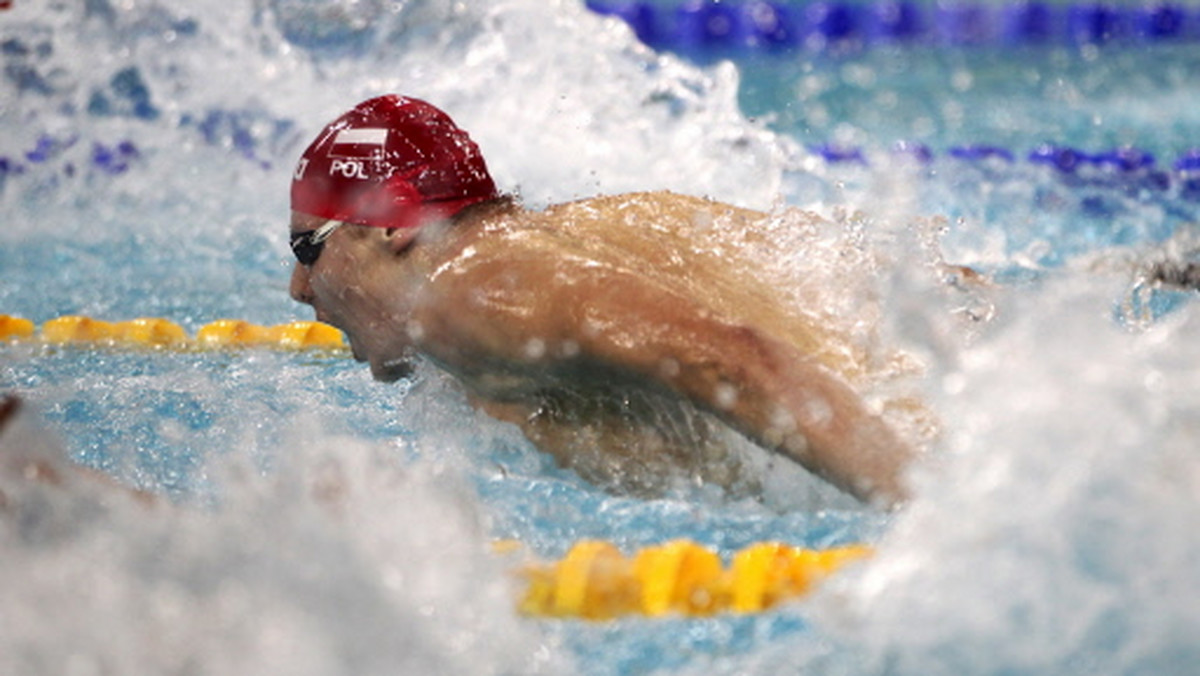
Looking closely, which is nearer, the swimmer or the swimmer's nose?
the swimmer

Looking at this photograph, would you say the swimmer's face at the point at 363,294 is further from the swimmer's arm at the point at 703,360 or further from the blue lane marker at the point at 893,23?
the blue lane marker at the point at 893,23

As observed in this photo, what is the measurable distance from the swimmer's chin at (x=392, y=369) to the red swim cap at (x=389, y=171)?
24 cm

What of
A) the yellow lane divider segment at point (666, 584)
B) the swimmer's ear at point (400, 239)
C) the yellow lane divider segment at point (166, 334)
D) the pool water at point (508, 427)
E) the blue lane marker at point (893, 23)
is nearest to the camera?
the pool water at point (508, 427)

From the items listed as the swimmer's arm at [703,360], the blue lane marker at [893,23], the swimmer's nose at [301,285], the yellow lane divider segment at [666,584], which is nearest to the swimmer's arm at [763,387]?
the swimmer's arm at [703,360]

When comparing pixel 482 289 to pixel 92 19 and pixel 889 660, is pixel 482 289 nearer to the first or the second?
pixel 889 660

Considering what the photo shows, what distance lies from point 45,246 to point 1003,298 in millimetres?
3490

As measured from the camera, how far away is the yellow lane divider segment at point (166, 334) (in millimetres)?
3568

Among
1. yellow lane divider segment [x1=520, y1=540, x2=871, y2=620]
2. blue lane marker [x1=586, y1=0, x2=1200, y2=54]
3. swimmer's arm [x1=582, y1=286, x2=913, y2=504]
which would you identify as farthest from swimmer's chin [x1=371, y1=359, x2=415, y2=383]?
blue lane marker [x1=586, y1=0, x2=1200, y2=54]

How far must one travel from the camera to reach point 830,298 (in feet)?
7.57

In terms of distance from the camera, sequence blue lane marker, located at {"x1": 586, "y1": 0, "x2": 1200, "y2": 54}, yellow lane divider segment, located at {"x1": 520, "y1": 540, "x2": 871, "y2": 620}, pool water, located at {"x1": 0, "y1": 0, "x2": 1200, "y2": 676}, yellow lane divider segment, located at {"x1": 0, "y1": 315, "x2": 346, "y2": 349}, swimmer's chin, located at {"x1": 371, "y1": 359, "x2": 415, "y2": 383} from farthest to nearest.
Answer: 1. blue lane marker, located at {"x1": 586, "y1": 0, "x2": 1200, "y2": 54}
2. yellow lane divider segment, located at {"x1": 0, "y1": 315, "x2": 346, "y2": 349}
3. swimmer's chin, located at {"x1": 371, "y1": 359, "x2": 415, "y2": 383}
4. yellow lane divider segment, located at {"x1": 520, "y1": 540, "x2": 871, "y2": 620}
5. pool water, located at {"x1": 0, "y1": 0, "x2": 1200, "y2": 676}

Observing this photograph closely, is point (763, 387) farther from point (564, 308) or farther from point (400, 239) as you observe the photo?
point (400, 239)

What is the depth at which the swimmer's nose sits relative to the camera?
8.34 ft

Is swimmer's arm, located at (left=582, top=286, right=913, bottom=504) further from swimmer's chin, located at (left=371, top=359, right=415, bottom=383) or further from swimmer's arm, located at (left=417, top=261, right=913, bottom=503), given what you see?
swimmer's chin, located at (left=371, top=359, right=415, bottom=383)

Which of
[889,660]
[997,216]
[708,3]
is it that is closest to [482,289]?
[889,660]
